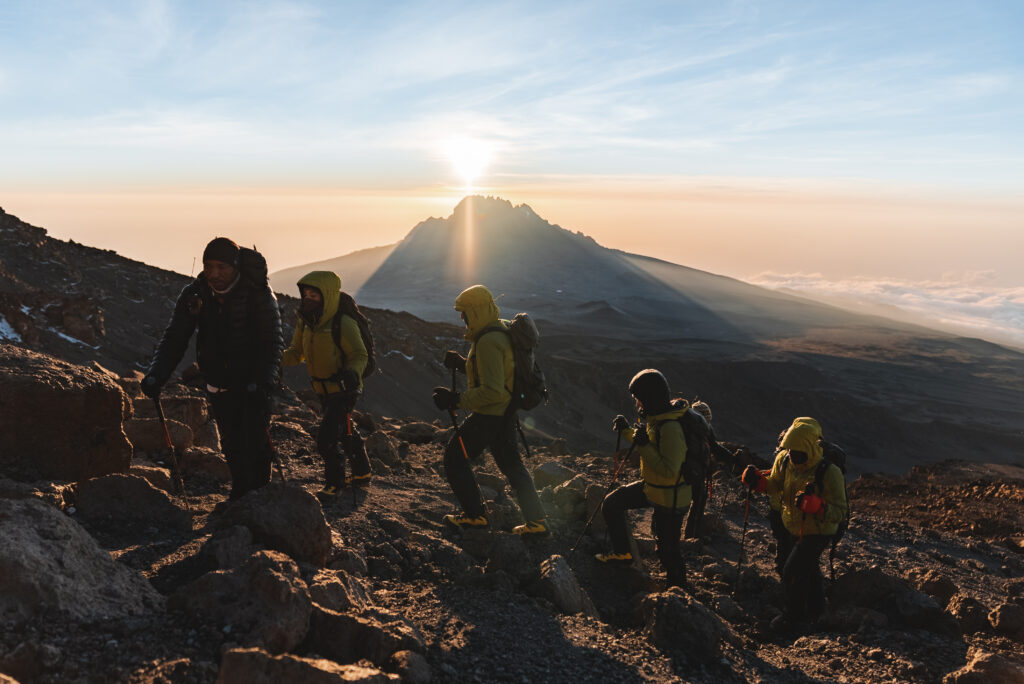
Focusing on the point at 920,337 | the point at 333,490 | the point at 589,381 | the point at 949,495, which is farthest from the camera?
the point at 920,337

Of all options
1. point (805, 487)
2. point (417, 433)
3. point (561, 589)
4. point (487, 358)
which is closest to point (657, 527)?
point (561, 589)

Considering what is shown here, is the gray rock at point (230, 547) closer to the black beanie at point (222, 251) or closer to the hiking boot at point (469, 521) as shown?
the black beanie at point (222, 251)

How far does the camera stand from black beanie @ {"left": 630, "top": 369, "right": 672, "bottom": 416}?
191 inches

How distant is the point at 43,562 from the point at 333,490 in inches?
126

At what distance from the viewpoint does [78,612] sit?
8.08 feet

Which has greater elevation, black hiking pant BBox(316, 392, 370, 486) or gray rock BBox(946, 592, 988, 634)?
black hiking pant BBox(316, 392, 370, 486)

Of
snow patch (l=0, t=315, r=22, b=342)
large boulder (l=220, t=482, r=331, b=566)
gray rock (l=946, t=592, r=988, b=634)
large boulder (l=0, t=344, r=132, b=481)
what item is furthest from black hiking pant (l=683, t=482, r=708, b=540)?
snow patch (l=0, t=315, r=22, b=342)

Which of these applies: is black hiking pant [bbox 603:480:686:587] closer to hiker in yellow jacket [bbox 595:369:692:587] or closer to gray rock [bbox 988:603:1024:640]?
hiker in yellow jacket [bbox 595:369:692:587]

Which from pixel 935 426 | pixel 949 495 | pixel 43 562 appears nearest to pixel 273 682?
pixel 43 562

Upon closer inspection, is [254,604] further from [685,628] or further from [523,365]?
[523,365]

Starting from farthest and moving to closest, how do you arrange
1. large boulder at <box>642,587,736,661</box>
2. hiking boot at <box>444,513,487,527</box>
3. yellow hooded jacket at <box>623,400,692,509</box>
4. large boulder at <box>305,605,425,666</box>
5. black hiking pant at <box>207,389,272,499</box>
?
hiking boot at <box>444,513,487,527</box>, yellow hooded jacket at <box>623,400,692,509</box>, black hiking pant at <box>207,389,272,499</box>, large boulder at <box>642,587,736,661</box>, large boulder at <box>305,605,425,666</box>

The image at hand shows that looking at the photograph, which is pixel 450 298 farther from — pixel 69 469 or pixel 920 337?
pixel 69 469

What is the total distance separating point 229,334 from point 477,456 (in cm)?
211

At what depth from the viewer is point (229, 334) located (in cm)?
406
